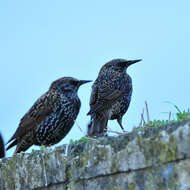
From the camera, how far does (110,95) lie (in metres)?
7.39

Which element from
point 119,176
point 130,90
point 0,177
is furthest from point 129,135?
point 130,90

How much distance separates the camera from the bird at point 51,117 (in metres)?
6.52

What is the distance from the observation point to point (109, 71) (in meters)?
7.95

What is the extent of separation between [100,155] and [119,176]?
0.87ft

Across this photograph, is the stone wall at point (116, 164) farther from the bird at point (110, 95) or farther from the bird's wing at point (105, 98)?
the bird's wing at point (105, 98)

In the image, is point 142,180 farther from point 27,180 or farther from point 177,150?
point 27,180

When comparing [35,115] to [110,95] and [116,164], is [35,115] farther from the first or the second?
[116,164]

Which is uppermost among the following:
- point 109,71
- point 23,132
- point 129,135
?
point 109,71

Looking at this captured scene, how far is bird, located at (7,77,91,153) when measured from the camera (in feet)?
21.4

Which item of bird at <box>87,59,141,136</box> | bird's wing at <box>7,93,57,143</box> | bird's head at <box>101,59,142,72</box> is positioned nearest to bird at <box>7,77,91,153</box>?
bird's wing at <box>7,93,57,143</box>

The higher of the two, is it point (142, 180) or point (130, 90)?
point (130, 90)

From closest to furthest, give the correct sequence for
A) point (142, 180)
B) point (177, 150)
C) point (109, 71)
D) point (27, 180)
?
1. point (177, 150)
2. point (142, 180)
3. point (27, 180)
4. point (109, 71)

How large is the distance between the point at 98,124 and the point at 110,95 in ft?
1.92

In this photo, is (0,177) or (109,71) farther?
(109,71)
